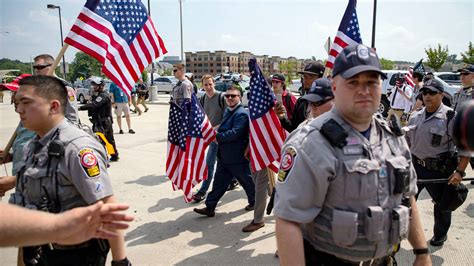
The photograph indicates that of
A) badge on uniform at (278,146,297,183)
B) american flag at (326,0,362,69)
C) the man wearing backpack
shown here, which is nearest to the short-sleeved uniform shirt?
badge on uniform at (278,146,297,183)

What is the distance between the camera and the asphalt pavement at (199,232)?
378cm

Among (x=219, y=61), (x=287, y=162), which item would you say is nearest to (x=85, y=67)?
(x=219, y=61)

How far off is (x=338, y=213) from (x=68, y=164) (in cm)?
161

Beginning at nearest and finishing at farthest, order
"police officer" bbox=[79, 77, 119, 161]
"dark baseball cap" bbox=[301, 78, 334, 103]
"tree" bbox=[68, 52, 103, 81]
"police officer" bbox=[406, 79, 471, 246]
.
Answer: "dark baseball cap" bbox=[301, 78, 334, 103] → "police officer" bbox=[406, 79, 471, 246] → "police officer" bbox=[79, 77, 119, 161] → "tree" bbox=[68, 52, 103, 81]

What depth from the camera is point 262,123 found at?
4.23 metres

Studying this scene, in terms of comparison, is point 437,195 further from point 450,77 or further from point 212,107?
point 450,77

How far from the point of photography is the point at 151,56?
3.92m

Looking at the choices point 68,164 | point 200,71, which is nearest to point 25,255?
point 68,164

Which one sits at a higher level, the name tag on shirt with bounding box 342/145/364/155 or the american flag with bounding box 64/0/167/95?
the american flag with bounding box 64/0/167/95

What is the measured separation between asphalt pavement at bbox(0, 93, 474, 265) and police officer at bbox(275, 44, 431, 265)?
6.91ft

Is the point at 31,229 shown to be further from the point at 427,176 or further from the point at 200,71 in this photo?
the point at 200,71

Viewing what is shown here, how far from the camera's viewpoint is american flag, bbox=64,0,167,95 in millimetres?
3322

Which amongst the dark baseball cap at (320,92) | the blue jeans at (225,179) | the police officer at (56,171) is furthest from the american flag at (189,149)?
the police officer at (56,171)

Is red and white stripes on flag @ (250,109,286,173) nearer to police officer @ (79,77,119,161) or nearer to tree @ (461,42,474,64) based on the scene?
police officer @ (79,77,119,161)
